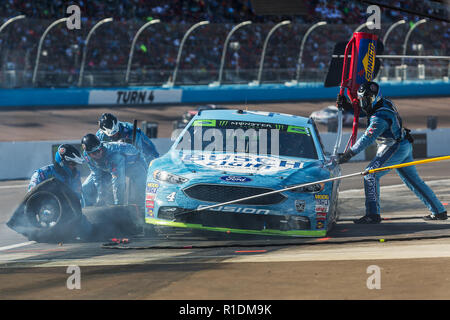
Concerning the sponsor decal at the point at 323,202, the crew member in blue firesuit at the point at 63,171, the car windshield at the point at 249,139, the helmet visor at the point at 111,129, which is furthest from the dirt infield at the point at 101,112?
the sponsor decal at the point at 323,202

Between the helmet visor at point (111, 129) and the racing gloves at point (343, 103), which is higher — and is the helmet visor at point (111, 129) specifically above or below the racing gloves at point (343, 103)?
below

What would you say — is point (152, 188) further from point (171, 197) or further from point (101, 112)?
point (101, 112)

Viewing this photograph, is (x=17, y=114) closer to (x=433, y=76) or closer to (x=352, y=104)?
(x=433, y=76)

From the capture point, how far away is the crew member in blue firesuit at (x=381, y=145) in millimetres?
9391

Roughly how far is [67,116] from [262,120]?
24.2m

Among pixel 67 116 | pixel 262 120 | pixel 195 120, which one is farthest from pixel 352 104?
pixel 67 116

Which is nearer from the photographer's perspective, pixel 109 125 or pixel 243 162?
pixel 243 162

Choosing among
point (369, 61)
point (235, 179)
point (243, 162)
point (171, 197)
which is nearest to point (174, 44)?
point (369, 61)

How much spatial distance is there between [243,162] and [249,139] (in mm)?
686

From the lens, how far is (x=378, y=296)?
211 inches

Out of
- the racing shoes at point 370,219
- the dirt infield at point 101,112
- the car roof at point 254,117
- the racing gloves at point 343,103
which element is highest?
the dirt infield at point 101,112

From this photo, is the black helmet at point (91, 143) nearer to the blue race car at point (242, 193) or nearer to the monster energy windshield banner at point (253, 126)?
the blue race car at point (242, 193)

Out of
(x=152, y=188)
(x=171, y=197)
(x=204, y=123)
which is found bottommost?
(x=171, y=197)

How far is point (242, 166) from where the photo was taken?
335 inches
